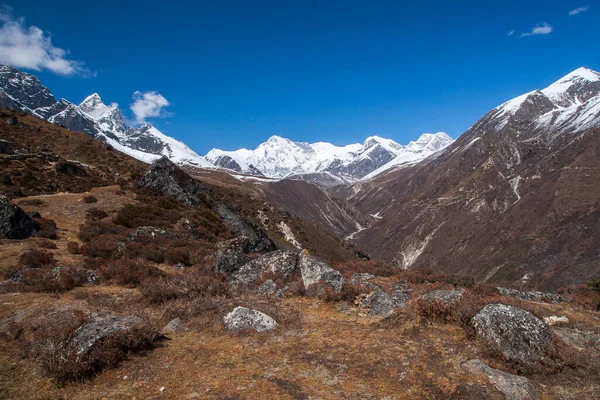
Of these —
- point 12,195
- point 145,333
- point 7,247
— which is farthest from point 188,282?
point 12,195

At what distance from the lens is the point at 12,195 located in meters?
27.3

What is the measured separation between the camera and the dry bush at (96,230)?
70.6ft

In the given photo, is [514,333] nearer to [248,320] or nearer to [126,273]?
[248,320]

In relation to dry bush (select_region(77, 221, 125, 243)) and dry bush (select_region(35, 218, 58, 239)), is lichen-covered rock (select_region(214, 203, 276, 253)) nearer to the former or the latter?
dry bush (select_region(77, 221, 125, 243))

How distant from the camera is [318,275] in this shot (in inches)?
563

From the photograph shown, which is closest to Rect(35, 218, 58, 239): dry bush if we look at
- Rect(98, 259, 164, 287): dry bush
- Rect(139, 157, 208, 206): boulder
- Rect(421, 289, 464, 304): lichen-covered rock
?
Rect(98, 259, 164, 287): dry bush

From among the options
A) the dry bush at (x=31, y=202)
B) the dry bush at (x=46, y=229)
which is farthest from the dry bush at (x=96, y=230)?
the dry bush at (x=31, y=202)

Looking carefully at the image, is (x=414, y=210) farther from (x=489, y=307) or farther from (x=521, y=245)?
(x=489, y=307)

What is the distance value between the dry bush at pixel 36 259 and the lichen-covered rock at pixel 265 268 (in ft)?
30.0

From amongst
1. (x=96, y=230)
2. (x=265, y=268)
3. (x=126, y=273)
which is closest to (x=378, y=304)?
(x=265, y=268)

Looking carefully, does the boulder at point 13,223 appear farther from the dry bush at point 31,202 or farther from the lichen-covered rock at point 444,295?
the lichen-covered rock at point 444,295

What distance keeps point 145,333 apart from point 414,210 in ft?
568

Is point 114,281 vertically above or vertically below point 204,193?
below

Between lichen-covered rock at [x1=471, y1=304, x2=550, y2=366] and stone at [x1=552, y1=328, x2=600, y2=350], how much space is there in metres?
1.27
